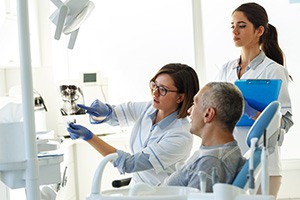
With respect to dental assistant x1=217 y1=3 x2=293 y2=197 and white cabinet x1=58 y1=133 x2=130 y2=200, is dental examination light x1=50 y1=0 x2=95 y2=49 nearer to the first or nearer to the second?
dental assistant x1=217 y1=3 x2=293 y2=197

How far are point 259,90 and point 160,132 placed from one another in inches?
19.3

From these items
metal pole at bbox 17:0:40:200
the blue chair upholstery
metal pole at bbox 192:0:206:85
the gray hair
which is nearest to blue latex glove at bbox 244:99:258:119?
the gray hair

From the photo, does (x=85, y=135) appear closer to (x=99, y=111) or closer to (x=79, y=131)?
(x=79, y=131)

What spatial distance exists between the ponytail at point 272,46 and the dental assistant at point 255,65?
38mm

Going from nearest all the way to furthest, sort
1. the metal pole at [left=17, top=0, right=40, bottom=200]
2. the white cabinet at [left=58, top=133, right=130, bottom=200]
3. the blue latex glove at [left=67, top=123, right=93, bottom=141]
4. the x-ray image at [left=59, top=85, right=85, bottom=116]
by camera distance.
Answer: the metal pole at [left=17, top=0, right=40, bottom=200]
the blue latex glove at [left=67, top=123, right=93, bottom=141]
the white cabinet at [left=58, top=133, right=130, bottom=200]
the x-ray image at [left=59, top=85, right=85, bottom=116]

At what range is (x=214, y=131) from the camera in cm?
200

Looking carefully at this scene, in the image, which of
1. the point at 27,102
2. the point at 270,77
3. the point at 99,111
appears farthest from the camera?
the point at 270,77

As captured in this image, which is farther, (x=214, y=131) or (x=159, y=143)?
(x=159, y=143)

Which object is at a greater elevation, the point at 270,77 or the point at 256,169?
the point at 270,77

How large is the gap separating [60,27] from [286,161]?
10.4ft

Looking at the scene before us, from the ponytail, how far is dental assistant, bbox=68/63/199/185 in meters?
0.73

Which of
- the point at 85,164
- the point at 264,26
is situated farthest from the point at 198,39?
the point at 264,26

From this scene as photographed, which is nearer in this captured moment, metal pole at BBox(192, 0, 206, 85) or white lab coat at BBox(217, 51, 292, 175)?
white lab coat at BBox(217, 51, 292, 175)

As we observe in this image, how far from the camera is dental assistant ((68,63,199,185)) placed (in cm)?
228
